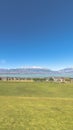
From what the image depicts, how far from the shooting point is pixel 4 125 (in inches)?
258

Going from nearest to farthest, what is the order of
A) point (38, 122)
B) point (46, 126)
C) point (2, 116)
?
point (46, 126) → point (38, 122) → point (2, 116)

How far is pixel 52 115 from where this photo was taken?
27.0ft

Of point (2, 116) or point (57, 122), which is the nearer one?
point (57, 122)

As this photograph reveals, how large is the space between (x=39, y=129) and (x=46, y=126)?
1.29 ft

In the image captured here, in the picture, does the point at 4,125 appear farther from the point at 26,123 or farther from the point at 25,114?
the point at 25,114

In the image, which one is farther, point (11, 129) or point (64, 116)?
point (64, 116)

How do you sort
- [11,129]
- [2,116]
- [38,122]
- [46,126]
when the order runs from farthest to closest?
[2,116], [38,122], [46,126], [11,129]

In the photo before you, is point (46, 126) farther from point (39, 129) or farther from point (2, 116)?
point (2, 116)

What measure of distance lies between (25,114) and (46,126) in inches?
69.3

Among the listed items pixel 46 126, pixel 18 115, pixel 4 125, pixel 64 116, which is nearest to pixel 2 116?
pixel 18 115

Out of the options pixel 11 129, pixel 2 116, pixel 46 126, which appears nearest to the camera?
pixel 11 129

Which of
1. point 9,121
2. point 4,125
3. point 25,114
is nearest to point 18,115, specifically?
point 25,114

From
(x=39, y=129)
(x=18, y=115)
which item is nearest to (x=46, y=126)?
(x=39, y=129)

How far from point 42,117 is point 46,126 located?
1.19m
